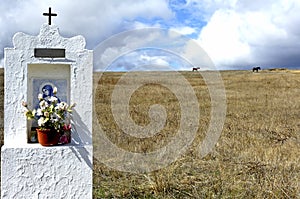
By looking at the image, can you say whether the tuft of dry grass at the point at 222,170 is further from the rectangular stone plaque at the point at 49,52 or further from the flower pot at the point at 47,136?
the rectangular stone plaque at the point at 49,52

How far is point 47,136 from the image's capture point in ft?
14.1

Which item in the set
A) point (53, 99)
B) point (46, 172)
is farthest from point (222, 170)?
point (53, 99)

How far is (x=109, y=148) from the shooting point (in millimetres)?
6918

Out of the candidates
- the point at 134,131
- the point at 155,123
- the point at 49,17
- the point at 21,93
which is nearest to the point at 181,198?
the point at 21,93

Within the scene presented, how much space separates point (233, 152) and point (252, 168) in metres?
0.97

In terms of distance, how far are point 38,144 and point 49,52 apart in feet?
3.55

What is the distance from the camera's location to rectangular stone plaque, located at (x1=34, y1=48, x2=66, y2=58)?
14.2 feet

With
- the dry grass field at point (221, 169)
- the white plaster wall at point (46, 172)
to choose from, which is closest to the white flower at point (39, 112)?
the white plaster wall at point (46, 172)

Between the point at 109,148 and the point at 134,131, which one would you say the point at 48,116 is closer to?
the point at 109,148

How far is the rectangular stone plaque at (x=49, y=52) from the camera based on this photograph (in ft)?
14.2

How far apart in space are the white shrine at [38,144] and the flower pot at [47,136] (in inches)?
3.0

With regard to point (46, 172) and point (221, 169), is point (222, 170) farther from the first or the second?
point (46, 172)

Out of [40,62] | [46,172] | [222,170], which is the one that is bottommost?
[222,170]

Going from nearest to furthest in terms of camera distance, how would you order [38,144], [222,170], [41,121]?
1. [41,121]
2. [38,144]
3. [222,170]
